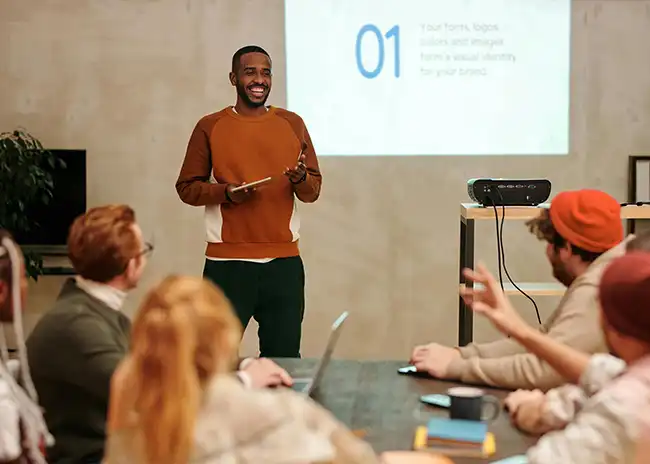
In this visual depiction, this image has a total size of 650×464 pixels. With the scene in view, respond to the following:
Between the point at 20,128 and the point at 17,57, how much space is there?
0.37m

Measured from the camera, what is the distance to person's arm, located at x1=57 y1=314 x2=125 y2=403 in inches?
67.3

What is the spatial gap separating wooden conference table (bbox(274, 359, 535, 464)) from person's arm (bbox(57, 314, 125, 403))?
50cm

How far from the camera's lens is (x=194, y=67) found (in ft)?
14.4

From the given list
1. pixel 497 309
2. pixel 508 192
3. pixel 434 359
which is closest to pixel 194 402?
pixel 497 309

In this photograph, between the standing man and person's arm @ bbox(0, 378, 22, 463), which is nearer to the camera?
person's arm @ bbox(0, 378, 22, 463)

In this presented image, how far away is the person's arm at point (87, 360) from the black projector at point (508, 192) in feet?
6.20

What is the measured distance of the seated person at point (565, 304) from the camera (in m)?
2.01

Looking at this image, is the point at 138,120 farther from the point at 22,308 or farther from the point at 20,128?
the point at 22,308

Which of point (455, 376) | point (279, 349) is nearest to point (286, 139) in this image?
point (279, 349)

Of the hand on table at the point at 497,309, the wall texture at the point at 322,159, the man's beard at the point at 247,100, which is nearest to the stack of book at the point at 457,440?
the hand on table at the point at 497,309

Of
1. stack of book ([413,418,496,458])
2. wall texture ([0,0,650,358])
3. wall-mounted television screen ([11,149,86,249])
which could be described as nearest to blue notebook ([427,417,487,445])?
stack of book ([413,418,496,458])

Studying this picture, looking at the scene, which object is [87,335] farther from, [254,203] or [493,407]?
[254,203]

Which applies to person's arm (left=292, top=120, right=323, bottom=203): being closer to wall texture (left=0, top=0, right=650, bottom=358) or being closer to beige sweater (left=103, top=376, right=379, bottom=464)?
wall texture (left=0, top=0, right=650, bottom=358)

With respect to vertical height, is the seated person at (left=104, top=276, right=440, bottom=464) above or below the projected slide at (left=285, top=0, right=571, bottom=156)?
below
